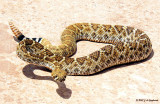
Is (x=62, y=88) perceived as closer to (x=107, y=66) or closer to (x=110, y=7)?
(x=107, y=66)

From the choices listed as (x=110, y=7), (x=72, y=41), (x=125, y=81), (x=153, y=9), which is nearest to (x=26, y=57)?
(x=72, y=41)

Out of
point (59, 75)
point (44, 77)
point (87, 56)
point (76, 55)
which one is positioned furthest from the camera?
point (76, 55)

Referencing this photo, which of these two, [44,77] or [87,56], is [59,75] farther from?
[87,56]

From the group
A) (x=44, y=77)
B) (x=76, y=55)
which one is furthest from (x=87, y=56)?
(x=44, y=77)

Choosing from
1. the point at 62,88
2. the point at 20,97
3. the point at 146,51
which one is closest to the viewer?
the point at 20,97

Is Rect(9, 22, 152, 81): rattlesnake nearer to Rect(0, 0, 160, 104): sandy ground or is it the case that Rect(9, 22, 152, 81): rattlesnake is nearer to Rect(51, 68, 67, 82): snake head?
Rect(51, 68, 67, 82): snake head

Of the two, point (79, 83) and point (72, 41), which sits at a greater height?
point (72, 41)
